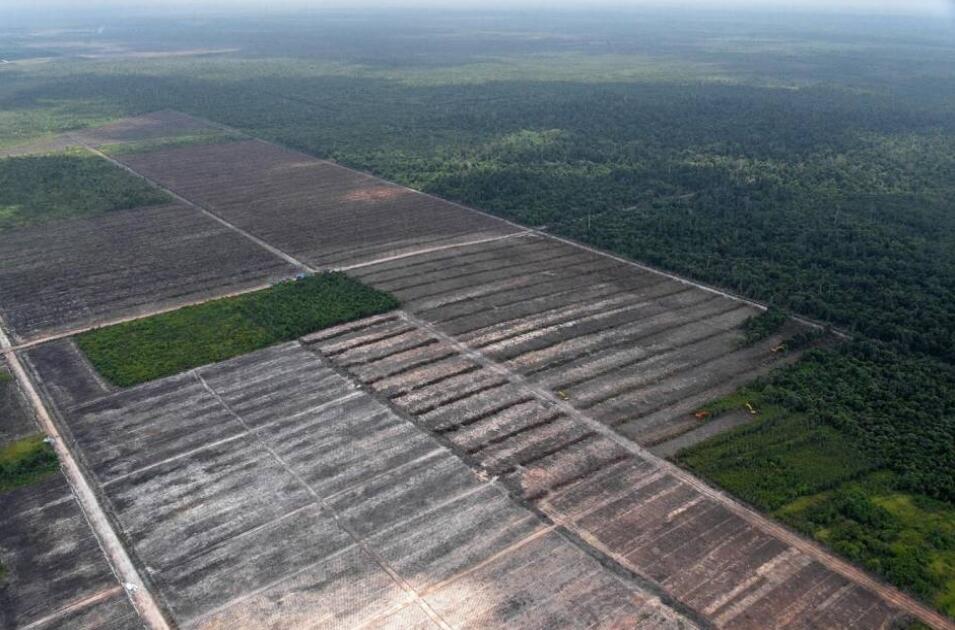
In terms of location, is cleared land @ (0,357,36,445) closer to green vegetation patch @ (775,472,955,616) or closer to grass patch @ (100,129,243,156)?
green vegetation patch @ (775,472,955,616)

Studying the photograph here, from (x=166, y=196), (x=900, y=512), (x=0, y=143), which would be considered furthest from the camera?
(x=0, y=143)

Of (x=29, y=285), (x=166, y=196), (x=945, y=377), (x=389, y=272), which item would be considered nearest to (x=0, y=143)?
(x=166, y=196)

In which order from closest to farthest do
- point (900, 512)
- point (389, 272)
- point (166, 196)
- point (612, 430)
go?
1. point (900, 512)
2. point (612, 430)
3. point (389, 272)
4. point (166, 196)

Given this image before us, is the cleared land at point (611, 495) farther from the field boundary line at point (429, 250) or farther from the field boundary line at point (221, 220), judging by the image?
the field boundary line at point (221, 220)

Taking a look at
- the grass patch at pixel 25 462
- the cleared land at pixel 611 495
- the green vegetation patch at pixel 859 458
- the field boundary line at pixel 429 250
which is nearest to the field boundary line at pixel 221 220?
the field boundary line at pixel 429 250

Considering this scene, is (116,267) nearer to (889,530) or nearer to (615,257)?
(615,257)

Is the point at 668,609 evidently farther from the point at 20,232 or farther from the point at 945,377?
the point at 20,232
